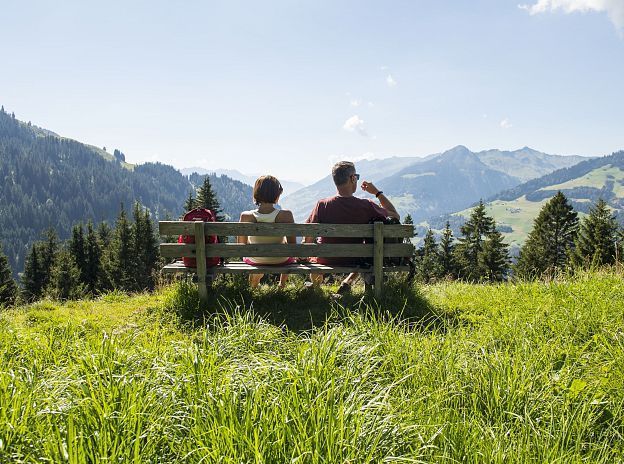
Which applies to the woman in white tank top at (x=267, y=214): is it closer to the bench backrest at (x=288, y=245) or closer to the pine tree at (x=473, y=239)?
the bench backrest at (x=288, y=245)

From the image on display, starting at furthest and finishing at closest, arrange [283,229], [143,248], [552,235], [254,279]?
[143,248]
[552,235]
[254,279]
[283,229]

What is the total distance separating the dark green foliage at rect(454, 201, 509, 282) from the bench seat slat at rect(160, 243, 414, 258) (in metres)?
46.2

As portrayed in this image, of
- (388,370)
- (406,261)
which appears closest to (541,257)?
(406,261)

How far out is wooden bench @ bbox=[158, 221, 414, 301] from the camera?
6.04 meters

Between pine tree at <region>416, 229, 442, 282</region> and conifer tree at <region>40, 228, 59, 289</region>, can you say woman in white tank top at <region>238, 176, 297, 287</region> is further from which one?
conifer tree at <region>40, 228, 59, 289</region>

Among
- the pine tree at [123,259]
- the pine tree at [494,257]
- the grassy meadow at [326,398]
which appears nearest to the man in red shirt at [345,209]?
the grassy meadow at [326,398]

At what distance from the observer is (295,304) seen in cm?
636

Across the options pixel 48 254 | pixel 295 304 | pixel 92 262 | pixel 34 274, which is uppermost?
pixel 295 304

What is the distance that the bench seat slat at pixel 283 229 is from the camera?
599 cm

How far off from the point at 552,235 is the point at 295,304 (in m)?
54.4

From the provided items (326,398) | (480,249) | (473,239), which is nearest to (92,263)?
(473,239)

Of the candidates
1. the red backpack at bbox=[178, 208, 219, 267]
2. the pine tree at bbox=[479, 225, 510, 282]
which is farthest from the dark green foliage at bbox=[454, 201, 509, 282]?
the red backpack at bbox=[178, 208, 219, 267]

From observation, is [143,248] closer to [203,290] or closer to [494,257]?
[494,257]

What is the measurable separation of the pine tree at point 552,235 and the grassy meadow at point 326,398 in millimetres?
52106
